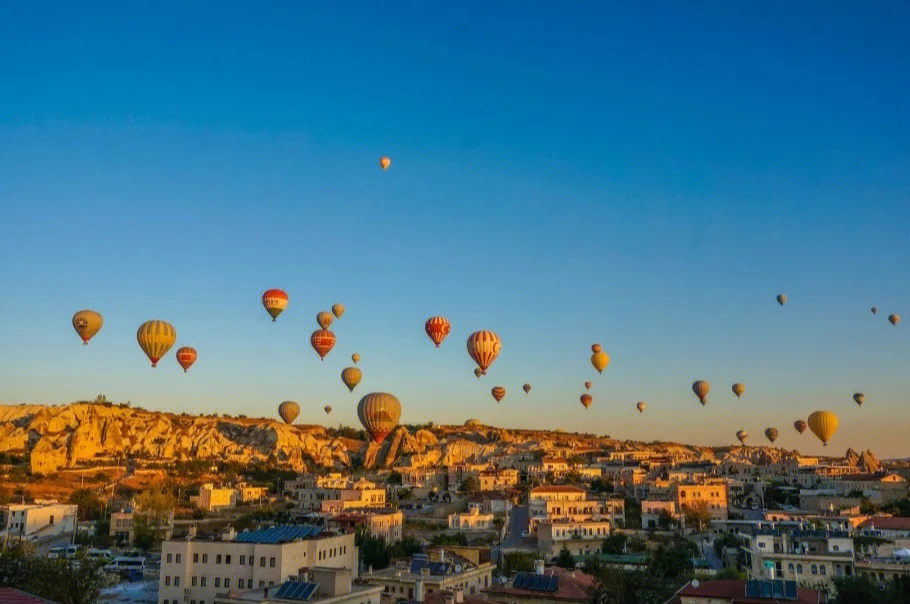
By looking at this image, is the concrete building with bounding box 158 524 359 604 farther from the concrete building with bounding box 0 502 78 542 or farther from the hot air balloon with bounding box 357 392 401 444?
the concrete building with bounding box 0 502 78 542

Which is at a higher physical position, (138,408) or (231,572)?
(138,408)

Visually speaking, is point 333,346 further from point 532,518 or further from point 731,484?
point 731,484

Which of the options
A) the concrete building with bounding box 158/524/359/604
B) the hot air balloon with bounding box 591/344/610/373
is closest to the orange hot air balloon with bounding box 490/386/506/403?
the hot air balloon with bounding box 591/344/610/373

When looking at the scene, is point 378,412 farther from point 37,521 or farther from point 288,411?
point 37,521

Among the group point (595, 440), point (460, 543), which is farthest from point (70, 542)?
point (595, 440)

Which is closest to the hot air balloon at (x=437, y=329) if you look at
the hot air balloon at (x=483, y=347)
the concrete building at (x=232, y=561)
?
the hot air balloon at (x=483, y=347)

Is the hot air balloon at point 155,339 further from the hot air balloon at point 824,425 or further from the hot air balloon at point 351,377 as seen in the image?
the hot air balloon at point 824,425
